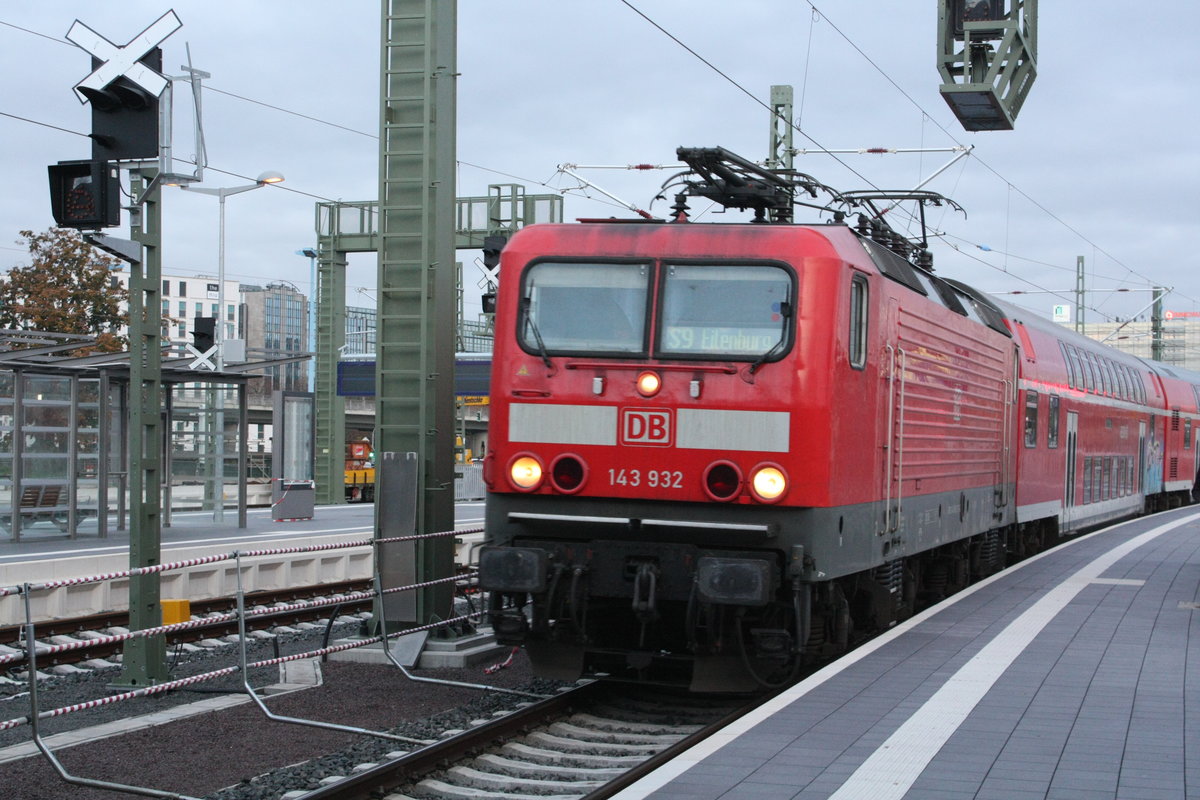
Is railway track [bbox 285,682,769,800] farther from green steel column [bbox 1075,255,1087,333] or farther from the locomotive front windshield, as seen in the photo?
green steel column [bbox 1075,255,1087,333]

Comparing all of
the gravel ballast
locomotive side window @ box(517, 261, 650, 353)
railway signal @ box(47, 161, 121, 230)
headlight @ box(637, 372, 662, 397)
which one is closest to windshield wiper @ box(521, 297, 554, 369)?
locomotive side window @ box(517, 261, 650, 353)

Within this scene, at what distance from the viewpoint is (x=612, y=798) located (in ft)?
19.9

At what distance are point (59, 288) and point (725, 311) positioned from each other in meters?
27.0

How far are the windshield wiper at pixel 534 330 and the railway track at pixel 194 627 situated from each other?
2.72 metres

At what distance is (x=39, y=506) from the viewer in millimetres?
19938

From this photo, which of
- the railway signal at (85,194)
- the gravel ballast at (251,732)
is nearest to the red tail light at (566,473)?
the gravel ballast at (251,732)

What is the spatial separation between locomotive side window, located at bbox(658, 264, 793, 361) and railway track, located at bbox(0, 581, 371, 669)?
11.7ft

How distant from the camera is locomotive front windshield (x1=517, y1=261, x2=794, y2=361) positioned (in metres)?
9.27

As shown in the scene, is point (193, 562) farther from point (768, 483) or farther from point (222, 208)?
point (222, 208)

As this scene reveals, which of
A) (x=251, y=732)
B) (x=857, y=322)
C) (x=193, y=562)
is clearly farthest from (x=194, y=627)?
(x=857, y=322)

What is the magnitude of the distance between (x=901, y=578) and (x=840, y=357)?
129 inches

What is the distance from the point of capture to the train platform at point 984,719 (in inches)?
242

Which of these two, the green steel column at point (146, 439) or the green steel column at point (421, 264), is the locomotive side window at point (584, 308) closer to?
the green steel column at point (421, 264)

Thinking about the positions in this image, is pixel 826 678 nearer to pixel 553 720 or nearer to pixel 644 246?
pixel 553 720
